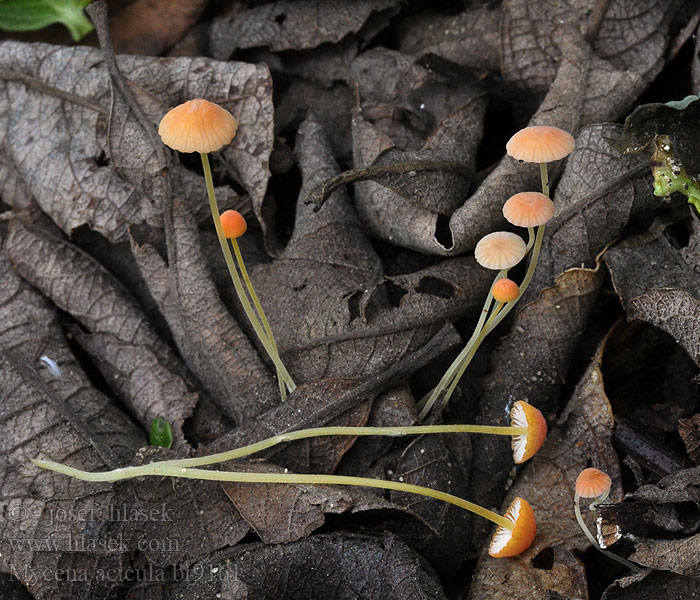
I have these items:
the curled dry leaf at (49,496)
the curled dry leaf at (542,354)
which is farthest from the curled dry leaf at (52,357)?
the curled dry leaf at (542,354)

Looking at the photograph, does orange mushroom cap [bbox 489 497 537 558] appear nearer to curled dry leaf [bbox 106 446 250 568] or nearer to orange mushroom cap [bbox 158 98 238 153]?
curled dry leaf [bbox 106 446 250 568]

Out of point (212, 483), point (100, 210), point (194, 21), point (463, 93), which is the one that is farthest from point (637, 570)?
point (194, 21)

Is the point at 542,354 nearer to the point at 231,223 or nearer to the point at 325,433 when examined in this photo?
the point at 325,433

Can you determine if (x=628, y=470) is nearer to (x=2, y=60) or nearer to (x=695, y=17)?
(x=695, y=17)

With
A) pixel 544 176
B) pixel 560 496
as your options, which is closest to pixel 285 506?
pixel 560 496

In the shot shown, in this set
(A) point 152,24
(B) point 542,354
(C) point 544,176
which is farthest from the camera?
(A) point 152,24

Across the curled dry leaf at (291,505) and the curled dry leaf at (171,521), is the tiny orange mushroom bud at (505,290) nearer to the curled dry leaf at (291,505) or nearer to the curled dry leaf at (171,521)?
the curled dry leaf at (291,505)
